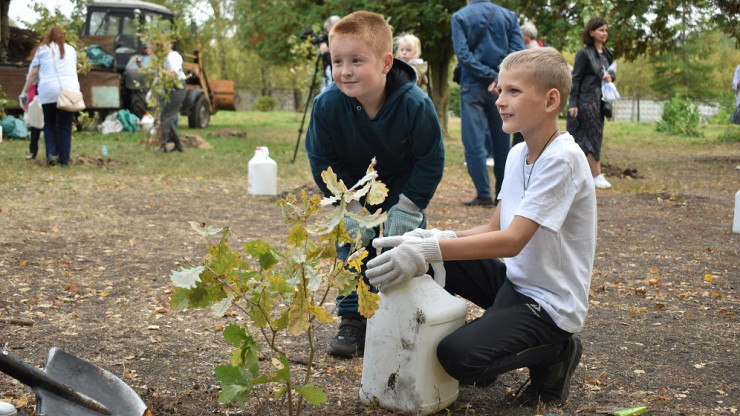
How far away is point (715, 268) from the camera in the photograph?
5.04 m

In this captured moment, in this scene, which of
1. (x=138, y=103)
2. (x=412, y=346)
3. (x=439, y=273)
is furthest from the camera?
(x=138, y=103)

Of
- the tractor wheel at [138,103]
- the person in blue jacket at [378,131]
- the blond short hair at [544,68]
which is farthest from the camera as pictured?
the tractor wheel at [138,103]

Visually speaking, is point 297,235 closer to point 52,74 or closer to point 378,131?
point 378,131

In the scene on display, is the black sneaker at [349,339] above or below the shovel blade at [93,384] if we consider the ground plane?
below

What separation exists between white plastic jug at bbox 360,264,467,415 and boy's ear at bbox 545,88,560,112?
71cm

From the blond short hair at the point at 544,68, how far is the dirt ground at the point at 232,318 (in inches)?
42.5

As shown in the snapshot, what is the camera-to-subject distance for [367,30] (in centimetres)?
300

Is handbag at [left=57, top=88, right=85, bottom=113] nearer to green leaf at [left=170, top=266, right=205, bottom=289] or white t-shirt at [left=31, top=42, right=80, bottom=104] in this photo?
white t-shirt at [left=31, top=42, right=80, bottom=104]

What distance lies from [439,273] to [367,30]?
0.97 metres

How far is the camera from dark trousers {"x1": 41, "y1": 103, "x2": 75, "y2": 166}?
10031 millimetres

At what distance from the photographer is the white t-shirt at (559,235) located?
252cm

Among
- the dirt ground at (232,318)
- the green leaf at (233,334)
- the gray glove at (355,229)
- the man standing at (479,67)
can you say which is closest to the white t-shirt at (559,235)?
the dirt ground at (232,318)

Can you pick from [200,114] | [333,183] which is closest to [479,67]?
[333,183]

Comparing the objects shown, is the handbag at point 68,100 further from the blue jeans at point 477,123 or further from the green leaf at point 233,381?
the green leaf at point 233,381
